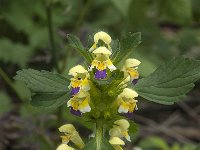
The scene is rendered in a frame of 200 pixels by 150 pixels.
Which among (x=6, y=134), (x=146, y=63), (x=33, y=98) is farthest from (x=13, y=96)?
(x=33, y=98)

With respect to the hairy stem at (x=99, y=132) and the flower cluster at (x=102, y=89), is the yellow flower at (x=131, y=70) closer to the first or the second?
the flower cluster at (x=102, y=89)

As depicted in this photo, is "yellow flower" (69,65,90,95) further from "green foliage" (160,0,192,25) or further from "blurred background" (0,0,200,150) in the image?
"green foliage" (160,0,192,25)

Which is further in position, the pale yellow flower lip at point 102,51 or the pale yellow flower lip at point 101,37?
the pale yellow flower lip at point 101,37

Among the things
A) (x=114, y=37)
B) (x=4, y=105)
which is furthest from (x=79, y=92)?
(x=114, y=37)

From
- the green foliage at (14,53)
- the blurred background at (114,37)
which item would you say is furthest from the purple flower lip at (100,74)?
the green foliage at (14,53)

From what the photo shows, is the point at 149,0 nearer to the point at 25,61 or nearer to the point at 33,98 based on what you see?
the point at 25,61
